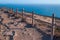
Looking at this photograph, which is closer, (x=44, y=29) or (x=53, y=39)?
(x=53, y=39)

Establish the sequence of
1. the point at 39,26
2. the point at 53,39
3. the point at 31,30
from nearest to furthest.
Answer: the point at 53,39 → the point at 31,30 → the point at 39,26

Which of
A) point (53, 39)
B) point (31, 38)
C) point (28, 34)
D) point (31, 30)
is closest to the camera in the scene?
point (53, 39)

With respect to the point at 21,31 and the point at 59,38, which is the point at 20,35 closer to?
the point at 21,31

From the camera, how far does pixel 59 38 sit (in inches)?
735

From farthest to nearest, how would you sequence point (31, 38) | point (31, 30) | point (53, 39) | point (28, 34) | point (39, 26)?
point (39, 26) < point (31, 30) < point (28, 34) < point (31, 38) < point (53, 39)

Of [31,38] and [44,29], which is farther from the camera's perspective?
[44,29]

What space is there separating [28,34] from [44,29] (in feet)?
8.32

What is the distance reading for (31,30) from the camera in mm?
22578

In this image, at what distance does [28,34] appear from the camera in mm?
20859

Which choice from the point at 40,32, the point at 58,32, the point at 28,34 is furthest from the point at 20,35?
the point at 58,32

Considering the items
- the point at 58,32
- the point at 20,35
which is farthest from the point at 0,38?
the point at 58,32

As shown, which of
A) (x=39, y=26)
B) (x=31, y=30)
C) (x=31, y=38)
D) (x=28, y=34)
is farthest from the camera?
(x=39, y=26)

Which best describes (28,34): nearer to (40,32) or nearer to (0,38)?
(40,32)

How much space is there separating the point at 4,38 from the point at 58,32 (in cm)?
510
